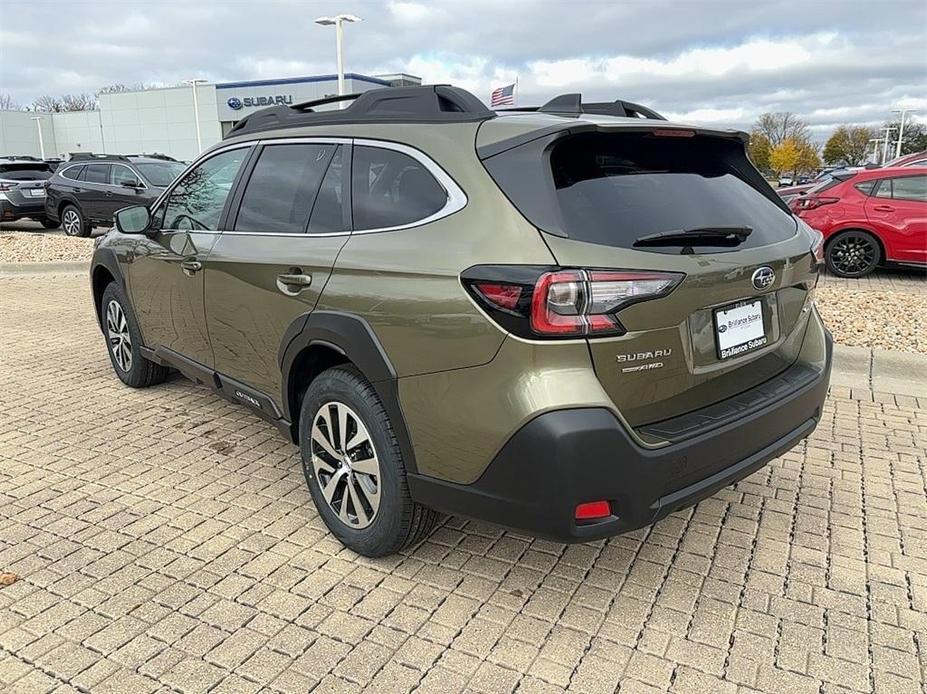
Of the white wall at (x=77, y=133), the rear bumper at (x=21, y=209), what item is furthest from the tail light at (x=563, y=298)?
the white wall at (x=77, y=133)

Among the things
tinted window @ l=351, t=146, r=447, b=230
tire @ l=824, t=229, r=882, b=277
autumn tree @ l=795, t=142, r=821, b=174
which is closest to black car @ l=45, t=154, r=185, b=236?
tire @ l=824, t=229, r=882, b=277

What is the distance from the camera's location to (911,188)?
32.9 feet

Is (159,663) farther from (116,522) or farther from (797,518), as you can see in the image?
(797,518)

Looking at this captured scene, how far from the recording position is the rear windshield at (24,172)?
18.5 metres

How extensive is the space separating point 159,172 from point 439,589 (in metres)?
15.0

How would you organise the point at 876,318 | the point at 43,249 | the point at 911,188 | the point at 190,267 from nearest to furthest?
the point at 190,267 → the point at 876,318 → the point at 911,188 → the point at 43,249

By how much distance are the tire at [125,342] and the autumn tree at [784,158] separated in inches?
2986

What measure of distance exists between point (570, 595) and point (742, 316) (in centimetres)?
126

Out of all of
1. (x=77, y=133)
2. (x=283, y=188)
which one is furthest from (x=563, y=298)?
(x=77, y=133)

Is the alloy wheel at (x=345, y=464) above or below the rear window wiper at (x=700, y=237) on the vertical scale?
below

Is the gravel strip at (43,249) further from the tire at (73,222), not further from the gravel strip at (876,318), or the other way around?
the gravel strip at (876,318)

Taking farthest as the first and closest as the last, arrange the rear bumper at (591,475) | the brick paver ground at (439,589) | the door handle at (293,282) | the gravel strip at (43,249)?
the gravel strip at (43,249), the door handle at (293,282), the brick paver ground at (439,589), the rear bumper at (591,475)

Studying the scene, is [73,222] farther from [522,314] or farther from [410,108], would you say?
[522,314]

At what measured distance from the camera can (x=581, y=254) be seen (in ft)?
7.77
